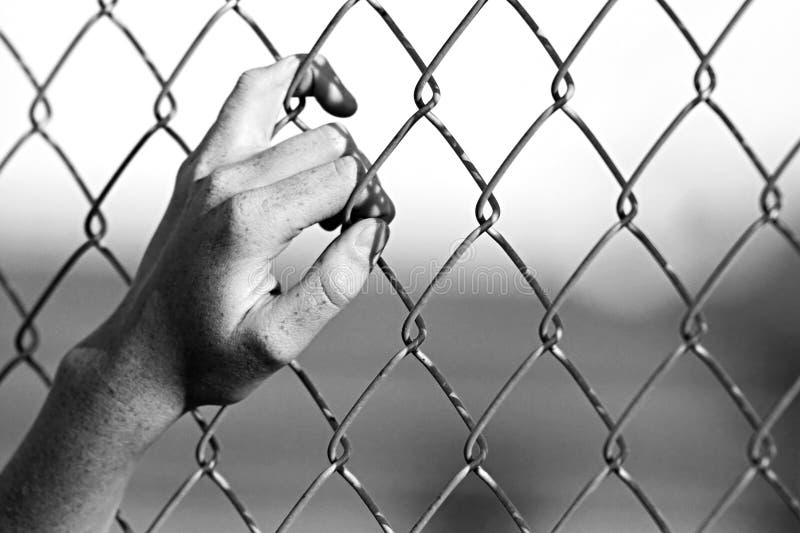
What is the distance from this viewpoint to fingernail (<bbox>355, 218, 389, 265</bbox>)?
0.92 m

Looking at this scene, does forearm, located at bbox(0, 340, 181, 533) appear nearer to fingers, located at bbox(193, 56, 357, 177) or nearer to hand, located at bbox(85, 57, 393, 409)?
hand, located at bbox(85, 57, 393, 409)

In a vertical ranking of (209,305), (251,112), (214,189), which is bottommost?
(209,305)

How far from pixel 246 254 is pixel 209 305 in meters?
0.07

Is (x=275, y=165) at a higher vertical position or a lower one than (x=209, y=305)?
higher

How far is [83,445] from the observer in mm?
998

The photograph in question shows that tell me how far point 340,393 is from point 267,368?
22.8 ft

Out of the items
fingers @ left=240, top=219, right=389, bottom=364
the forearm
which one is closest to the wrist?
the forearm

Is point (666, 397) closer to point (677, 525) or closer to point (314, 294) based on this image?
point (677, 525)

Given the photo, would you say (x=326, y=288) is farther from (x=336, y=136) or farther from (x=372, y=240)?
(x=336, y=136)

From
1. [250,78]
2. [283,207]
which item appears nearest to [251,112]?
[250,78]

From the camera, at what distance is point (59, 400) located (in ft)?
3.36

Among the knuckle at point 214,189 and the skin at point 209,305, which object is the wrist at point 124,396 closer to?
the skin at point 209,305

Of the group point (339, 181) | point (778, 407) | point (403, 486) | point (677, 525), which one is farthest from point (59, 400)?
point (677, 525)

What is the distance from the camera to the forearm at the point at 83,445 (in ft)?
3.24
